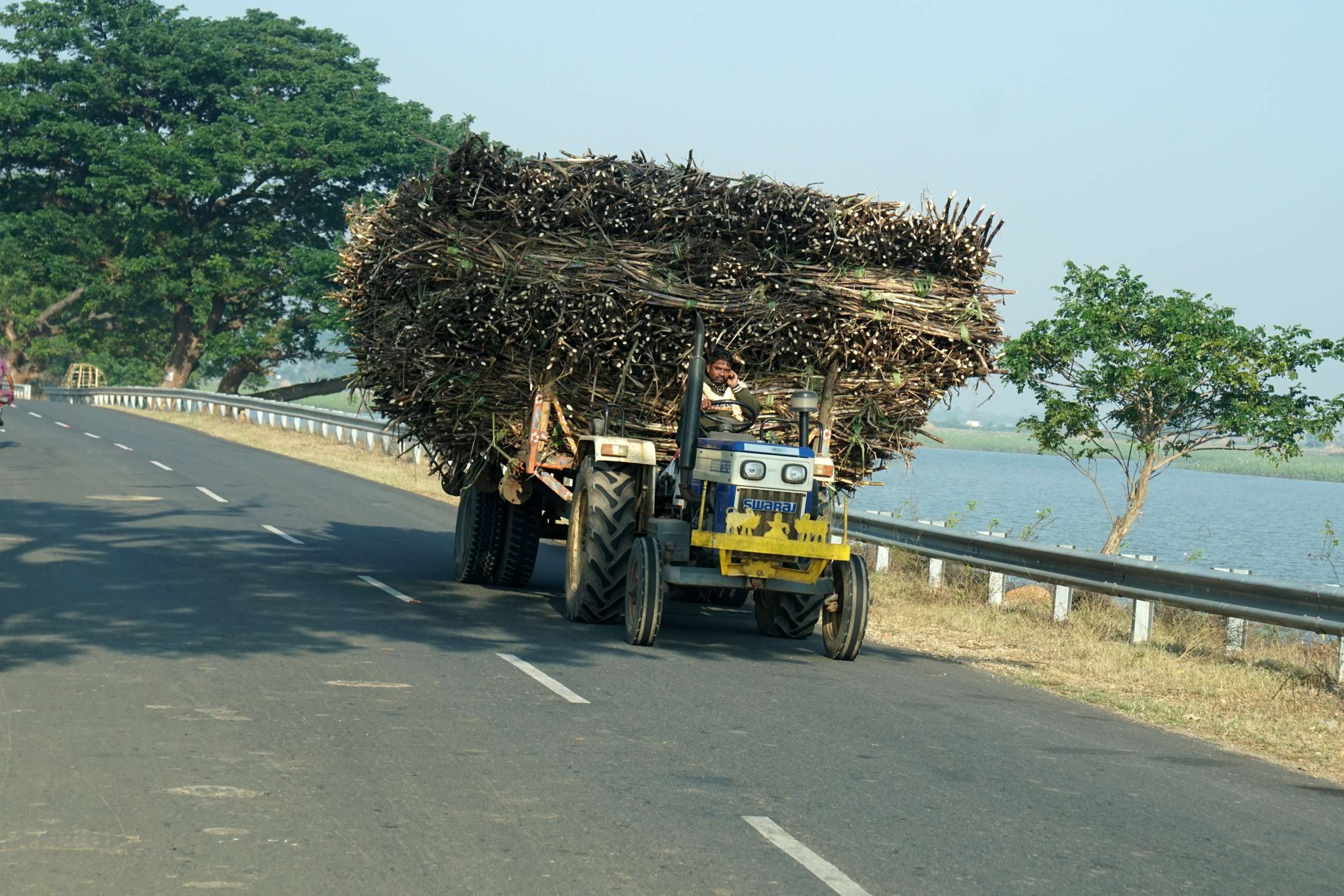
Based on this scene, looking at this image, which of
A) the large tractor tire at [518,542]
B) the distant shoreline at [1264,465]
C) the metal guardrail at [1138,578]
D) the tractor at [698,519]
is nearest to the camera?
the metal guardrail at [1138,578]

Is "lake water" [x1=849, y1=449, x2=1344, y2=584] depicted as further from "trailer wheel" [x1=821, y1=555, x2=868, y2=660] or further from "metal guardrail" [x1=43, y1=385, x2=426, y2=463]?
"metal guardrail" [x1=43, y1=385, x2=426, y2=463]

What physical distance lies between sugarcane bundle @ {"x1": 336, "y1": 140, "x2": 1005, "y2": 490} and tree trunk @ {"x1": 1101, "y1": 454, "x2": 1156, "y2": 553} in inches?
424

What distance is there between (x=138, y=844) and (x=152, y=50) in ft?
186

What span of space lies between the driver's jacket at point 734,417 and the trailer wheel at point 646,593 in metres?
1.13

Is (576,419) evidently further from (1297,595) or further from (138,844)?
(138,844)

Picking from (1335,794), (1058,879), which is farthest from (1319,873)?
(1335,794)

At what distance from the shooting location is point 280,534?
1833 centimetres

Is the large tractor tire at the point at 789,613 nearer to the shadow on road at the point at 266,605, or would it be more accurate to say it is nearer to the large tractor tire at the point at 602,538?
the shadow on road at the point at 266,605

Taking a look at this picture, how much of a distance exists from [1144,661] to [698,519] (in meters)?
3.93

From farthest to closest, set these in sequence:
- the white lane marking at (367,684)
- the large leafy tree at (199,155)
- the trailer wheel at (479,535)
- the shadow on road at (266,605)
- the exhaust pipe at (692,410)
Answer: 1. the large leafy tree at (199,155)
2. the trailer wheel at (479,535)
3. the exhaust pipe at (692,410)
4. the shadow on road at (266,605)
5. the white lane marking at (367,684)

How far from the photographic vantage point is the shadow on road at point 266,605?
35.1 feet

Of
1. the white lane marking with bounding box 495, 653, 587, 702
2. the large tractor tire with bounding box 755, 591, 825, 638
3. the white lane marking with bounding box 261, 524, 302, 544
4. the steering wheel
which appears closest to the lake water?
the large tractor tire with bounding box 755, 591, 825, 638

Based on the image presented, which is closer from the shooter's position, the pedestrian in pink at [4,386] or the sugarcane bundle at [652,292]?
the sugarcane bundle at [652,292]

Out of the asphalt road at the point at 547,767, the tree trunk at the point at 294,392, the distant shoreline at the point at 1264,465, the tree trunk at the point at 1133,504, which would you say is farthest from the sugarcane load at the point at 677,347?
the distant shoreline at the point at 1264,465
